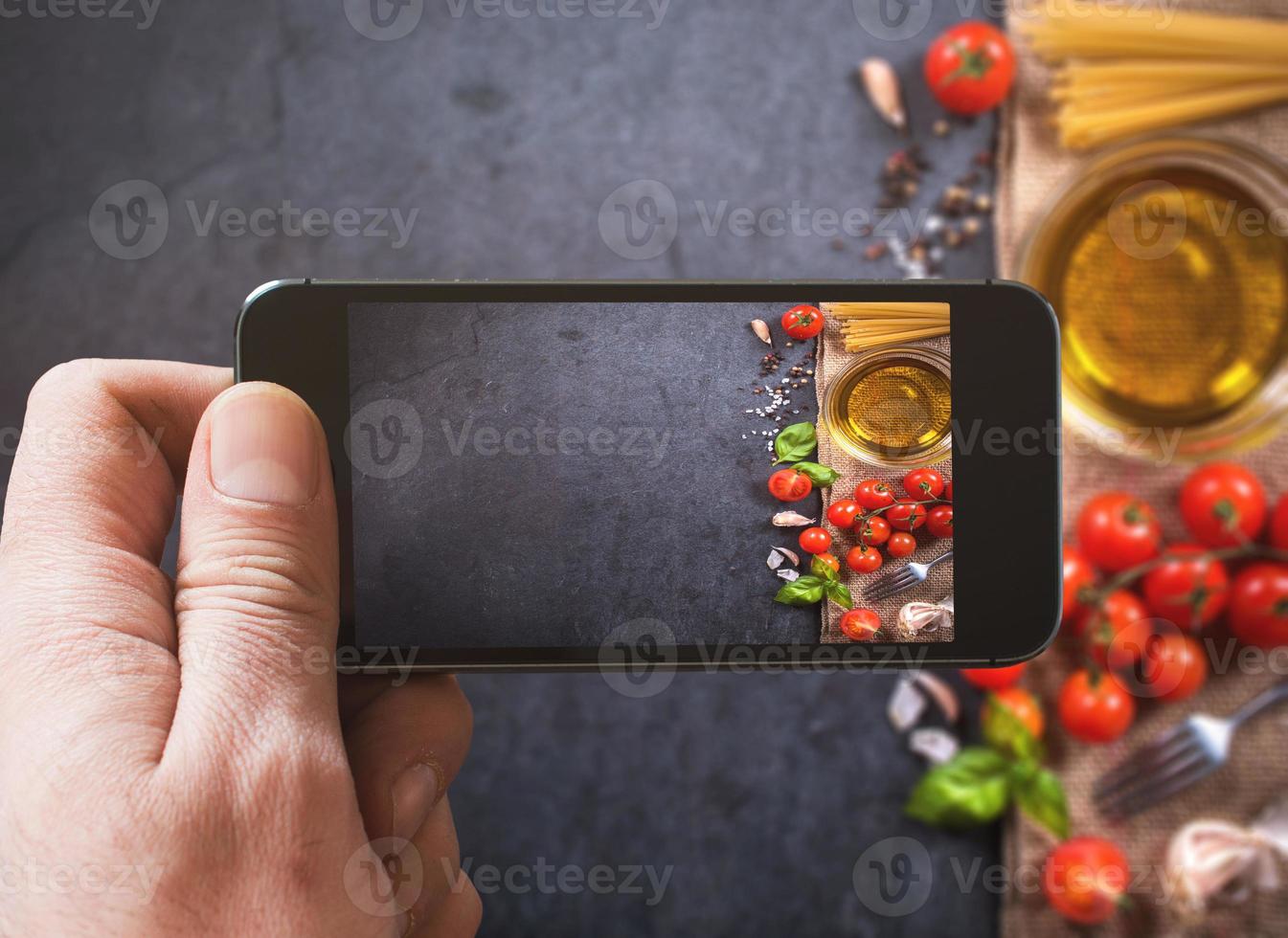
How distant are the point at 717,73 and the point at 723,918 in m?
1.00

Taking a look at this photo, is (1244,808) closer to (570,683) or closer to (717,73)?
(570,683)

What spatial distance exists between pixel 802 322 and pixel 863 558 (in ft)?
0.57

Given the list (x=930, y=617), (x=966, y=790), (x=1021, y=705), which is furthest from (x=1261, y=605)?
(x=930, y=617)

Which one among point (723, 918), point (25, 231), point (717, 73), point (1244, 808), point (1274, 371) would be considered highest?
point (717, 73)

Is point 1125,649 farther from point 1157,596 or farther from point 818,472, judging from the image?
point 818,472

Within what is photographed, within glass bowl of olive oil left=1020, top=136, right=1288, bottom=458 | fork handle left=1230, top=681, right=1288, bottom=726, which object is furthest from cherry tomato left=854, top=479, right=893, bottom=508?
fork handle left=1230, top=681, right=1288, bottom=726

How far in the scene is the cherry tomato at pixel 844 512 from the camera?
62cm

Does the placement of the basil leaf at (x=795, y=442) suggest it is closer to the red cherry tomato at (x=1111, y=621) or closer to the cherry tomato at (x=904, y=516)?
the cherry tomato at (x=904, y=516)

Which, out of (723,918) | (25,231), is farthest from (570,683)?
(25,231)

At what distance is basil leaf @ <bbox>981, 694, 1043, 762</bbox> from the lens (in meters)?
0.98

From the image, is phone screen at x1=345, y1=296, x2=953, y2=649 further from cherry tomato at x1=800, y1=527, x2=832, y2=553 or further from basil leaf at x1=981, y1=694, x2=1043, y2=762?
basil leaf at x1=981, y1=694, x2=1043, y2=762

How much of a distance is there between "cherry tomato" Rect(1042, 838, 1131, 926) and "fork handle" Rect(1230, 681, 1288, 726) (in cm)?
21

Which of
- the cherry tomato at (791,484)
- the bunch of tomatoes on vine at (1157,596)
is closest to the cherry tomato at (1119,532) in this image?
the bunch of tomatoes on vine at (1157,596)

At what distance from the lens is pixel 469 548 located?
0.64 metres
